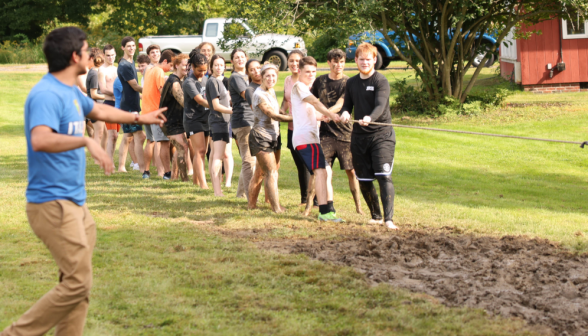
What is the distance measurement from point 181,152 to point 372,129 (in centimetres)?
391

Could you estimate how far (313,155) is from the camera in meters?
7.34

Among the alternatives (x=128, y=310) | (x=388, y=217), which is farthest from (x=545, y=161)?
(x=128, y=310)

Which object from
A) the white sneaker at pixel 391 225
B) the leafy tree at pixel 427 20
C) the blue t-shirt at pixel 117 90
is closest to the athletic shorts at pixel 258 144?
the white sneaker at pixel 391 225

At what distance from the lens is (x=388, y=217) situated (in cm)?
702

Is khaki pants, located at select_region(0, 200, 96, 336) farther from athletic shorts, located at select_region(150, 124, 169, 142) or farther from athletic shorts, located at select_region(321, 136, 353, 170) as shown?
athletic shorts, located at select_region(150, 124, 169, 142)

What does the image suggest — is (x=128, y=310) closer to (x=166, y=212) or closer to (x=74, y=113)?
(x=74, y=113)

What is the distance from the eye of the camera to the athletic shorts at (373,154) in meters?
6.91

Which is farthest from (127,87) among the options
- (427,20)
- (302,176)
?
(427,20)

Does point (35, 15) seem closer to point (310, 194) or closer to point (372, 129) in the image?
point (310, 194)

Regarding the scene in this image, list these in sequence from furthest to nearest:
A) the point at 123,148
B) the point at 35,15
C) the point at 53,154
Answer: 1. the point at 35,15
2. the point at 123,148
3. the point at 53,154

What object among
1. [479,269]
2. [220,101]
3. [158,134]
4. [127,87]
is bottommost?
[479,269]

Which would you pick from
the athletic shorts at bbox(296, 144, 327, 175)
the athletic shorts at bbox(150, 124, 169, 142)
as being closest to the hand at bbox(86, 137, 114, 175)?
the athletic shorts at bbox(296, 144, 327, 175)

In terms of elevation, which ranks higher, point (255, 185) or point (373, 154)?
point (373, 154)

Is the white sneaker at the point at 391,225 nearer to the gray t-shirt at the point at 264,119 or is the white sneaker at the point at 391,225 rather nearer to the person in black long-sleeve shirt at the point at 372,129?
the person in black long-sleeve shirt at the point at 372,129
